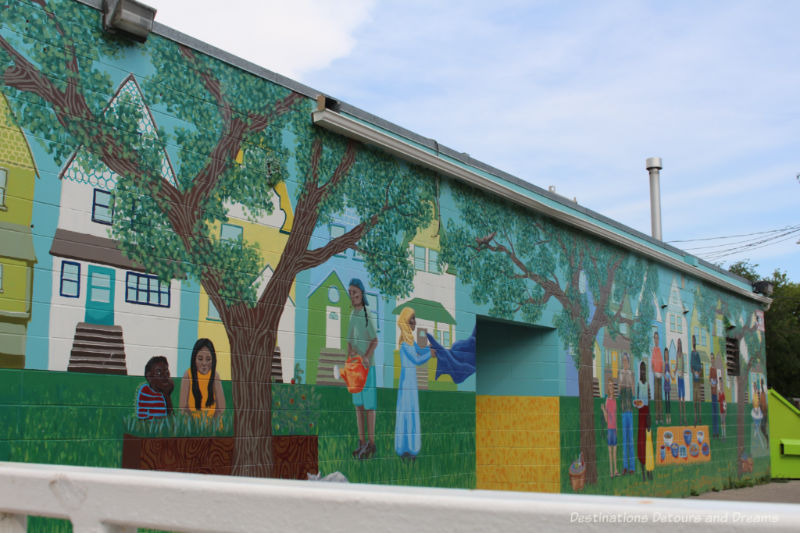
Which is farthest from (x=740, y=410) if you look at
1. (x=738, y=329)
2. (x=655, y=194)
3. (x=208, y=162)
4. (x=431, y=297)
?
(x=208, y=162)

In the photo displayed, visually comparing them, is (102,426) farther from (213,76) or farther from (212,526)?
(212,526)

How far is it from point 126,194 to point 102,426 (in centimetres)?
183

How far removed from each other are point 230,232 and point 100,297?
1470 millimetres

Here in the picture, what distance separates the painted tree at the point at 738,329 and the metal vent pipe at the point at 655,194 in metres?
2.31

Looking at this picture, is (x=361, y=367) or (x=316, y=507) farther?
(x=361, y=367)

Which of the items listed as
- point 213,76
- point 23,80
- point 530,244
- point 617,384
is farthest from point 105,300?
point 617,384

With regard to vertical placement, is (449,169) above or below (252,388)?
above

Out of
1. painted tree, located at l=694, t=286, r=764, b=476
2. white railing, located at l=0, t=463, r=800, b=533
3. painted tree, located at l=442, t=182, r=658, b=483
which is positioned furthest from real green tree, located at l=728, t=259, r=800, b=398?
white railing, located at l=0, t=463, r=800, b=533

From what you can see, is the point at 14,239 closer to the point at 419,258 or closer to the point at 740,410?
the point at 419,258

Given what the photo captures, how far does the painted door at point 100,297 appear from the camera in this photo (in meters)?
6.36

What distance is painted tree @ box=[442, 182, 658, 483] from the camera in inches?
434

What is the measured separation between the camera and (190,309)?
23.3 feet

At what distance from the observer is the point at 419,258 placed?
32.7 ft

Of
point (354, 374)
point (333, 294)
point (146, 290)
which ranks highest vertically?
point (333, 294)
